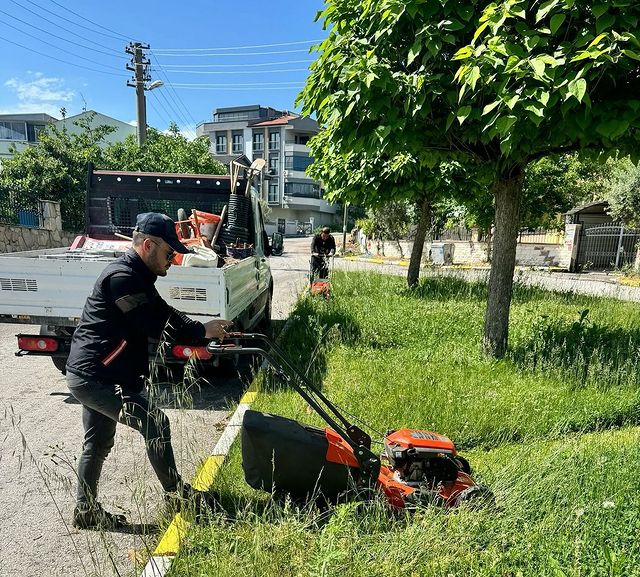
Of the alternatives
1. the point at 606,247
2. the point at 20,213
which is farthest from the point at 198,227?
the point at 606,247

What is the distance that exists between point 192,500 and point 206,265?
286 centimetres

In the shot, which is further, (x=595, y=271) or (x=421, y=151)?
(x=595, y=271)

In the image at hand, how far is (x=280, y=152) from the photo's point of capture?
2608 inches

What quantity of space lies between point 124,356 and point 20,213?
15.3m

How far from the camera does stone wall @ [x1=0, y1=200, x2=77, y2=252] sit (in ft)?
45.1

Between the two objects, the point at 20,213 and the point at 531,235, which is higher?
the point at 20,213

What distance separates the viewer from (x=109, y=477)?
3.43 m

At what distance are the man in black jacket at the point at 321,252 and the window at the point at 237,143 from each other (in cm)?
6386

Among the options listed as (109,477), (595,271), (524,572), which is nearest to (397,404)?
(524,572)

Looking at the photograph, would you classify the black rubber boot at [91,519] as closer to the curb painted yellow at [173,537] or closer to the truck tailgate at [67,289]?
the curb painted yellow at [173,537]

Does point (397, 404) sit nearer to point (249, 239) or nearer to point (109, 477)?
point (109, 477)

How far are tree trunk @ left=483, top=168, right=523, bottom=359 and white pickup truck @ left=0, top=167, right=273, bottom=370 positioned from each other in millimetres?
3093

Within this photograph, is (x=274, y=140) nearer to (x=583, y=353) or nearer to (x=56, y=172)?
(x=56, y=172)

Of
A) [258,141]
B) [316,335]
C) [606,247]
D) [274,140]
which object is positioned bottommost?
[316,335]
